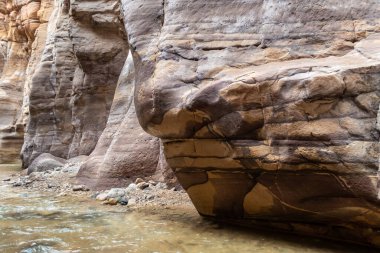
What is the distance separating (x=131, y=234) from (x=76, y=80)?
9.07 meters

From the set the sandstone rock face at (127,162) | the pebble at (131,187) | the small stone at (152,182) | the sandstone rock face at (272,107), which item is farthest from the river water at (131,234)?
the sandstone rock face at (127,162)

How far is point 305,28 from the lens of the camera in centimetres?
394

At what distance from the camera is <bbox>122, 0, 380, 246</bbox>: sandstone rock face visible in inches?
127

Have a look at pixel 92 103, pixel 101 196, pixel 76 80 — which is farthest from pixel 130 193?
pixel 76 80

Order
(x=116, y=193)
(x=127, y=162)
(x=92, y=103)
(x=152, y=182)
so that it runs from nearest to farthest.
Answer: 1. (x=116, y=193)
2. (x=152, y=182)
3. (x=127, y=162)
4. (x=92, y=103)

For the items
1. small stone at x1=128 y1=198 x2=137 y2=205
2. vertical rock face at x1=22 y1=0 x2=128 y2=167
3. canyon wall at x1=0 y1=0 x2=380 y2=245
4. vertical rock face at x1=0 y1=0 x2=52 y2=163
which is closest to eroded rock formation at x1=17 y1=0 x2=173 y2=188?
vertical rock face at x1=22 y1=0 x2=128 y2=167

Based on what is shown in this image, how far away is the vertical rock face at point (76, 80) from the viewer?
10.8 meters

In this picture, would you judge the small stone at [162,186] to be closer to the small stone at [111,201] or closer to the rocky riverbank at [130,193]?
the rocky riverbank at [130,193]

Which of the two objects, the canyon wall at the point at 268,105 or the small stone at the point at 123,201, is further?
the small stone at the point at 123,201

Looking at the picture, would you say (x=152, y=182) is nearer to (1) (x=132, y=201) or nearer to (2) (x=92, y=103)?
(1) (x=132, y=201)

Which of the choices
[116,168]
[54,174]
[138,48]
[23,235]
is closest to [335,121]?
[138,48]

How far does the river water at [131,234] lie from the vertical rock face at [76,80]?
6.25 metres

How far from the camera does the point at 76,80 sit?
12258 millimetres

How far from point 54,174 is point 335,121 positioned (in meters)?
7.89
